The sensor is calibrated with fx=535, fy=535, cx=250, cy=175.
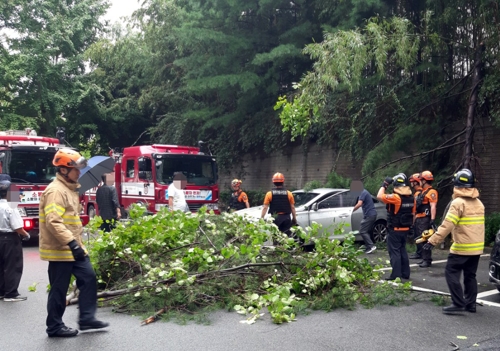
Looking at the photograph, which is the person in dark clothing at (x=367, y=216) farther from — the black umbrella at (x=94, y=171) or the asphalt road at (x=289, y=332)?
the black umbrella at (x=94, y=171)

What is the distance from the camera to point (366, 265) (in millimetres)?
7551

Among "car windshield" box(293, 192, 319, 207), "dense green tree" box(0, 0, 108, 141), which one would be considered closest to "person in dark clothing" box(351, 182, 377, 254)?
"car windshield" box(293, 192, 319, 207)

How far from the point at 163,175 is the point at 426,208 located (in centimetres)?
771

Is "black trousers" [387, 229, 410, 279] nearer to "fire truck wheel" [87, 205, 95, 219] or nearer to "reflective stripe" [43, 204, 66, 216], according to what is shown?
"reflective stripe" [43, 204, 66, 216]

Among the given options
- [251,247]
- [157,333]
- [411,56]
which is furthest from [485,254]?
[157,333]

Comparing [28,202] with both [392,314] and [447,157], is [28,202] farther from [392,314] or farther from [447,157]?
[447,157]

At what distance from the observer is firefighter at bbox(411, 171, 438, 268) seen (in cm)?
995

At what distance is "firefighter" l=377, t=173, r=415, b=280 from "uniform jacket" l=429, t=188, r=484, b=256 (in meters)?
1.83

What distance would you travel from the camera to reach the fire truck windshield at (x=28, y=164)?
13.1 metres

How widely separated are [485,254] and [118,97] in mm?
22938

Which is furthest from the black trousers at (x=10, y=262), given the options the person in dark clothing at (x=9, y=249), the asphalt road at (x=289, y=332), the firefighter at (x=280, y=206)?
the firefighter at (x=280, y=206)

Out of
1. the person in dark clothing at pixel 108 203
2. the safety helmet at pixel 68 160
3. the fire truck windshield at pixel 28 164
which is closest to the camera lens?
the safety helmet at pixel 68 160

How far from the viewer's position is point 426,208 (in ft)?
33.3

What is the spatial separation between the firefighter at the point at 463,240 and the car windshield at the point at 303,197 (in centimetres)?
599
